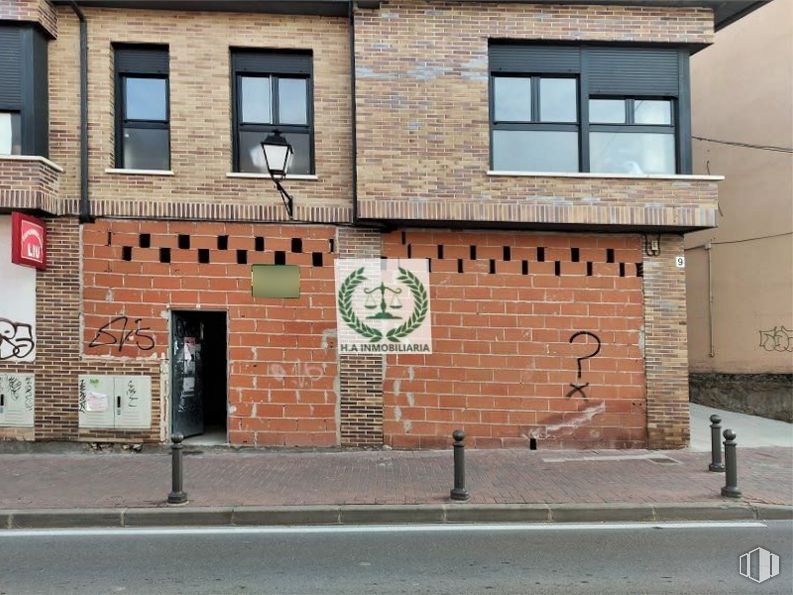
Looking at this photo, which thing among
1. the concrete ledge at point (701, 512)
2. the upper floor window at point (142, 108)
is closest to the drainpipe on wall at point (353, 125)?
the upper floor window at point (142, 108)

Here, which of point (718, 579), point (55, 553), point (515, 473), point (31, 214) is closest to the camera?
point (718, 579)

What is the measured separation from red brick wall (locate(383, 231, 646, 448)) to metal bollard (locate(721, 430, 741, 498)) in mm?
3056

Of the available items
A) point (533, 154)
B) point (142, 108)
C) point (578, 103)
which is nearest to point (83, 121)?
point (142, 108)

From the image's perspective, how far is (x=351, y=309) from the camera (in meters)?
10.3

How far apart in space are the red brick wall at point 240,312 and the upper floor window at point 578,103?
395cm

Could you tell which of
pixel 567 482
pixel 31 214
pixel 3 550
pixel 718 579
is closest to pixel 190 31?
pixel 31 214

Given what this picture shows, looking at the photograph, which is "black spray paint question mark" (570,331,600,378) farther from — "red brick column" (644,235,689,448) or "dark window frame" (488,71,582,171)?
"dark window frame" (488,71,582,171)

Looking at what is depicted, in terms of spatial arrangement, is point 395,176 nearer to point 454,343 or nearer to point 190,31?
point 454,343

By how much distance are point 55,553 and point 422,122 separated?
7.63 meters

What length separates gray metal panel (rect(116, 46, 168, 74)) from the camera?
10.3 m

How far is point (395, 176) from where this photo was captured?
10016mm

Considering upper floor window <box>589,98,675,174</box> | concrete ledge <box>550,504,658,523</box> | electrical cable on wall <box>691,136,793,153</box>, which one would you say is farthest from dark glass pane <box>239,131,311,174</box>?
electrical cable on wall <box>691,136,793,153</box>

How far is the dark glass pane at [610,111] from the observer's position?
10531mm

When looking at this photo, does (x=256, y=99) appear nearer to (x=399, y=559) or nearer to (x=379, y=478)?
(x=379, y=478)
